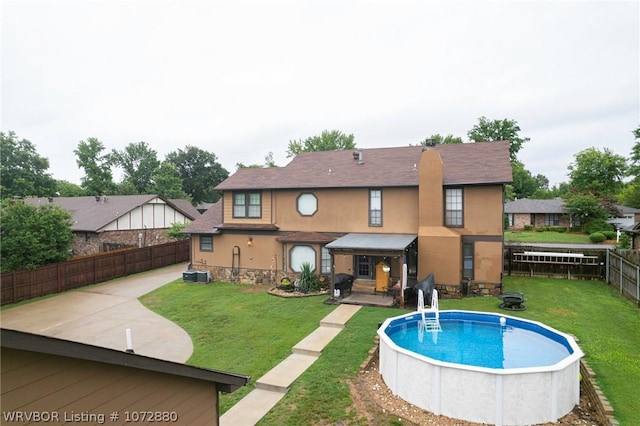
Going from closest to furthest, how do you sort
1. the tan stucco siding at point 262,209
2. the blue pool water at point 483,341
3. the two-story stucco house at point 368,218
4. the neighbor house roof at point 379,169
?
the blue pool water at point 483,341 < the two-story stucco house at point 368,218 < the neighbor house roof at point 379,169 < the tan stucco siding at point 262,209

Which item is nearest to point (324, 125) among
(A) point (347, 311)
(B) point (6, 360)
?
(A) point (347, 311)

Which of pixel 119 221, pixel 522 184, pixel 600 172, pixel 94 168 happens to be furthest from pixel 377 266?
pixel 522 184

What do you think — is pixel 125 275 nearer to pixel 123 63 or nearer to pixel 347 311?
pixel 123 63

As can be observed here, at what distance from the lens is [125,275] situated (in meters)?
23.4

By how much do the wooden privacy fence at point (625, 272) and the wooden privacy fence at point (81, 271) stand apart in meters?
27.2

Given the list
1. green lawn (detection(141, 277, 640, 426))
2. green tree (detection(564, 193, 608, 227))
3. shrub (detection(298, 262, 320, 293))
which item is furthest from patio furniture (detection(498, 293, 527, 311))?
green tree (detection(564, 193, 608, 227))

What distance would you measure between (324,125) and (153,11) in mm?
39860

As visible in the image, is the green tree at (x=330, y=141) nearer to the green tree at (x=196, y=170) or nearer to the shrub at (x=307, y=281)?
the green tree at (x=196, y=170)

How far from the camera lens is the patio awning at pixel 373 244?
589 inches

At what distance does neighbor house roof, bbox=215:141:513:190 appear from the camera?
16.7 metres

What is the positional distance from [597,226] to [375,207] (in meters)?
35.4

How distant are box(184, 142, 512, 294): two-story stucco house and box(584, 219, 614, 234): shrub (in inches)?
1178

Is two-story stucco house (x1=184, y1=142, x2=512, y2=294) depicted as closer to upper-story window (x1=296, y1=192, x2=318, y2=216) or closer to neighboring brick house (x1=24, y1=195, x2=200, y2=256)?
upper-story window (x1=296, y1=192, x2=318, y2=216)

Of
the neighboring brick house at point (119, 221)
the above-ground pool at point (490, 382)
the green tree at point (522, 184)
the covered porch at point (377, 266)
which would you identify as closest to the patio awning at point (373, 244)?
the covered porch at point (377, 266)
